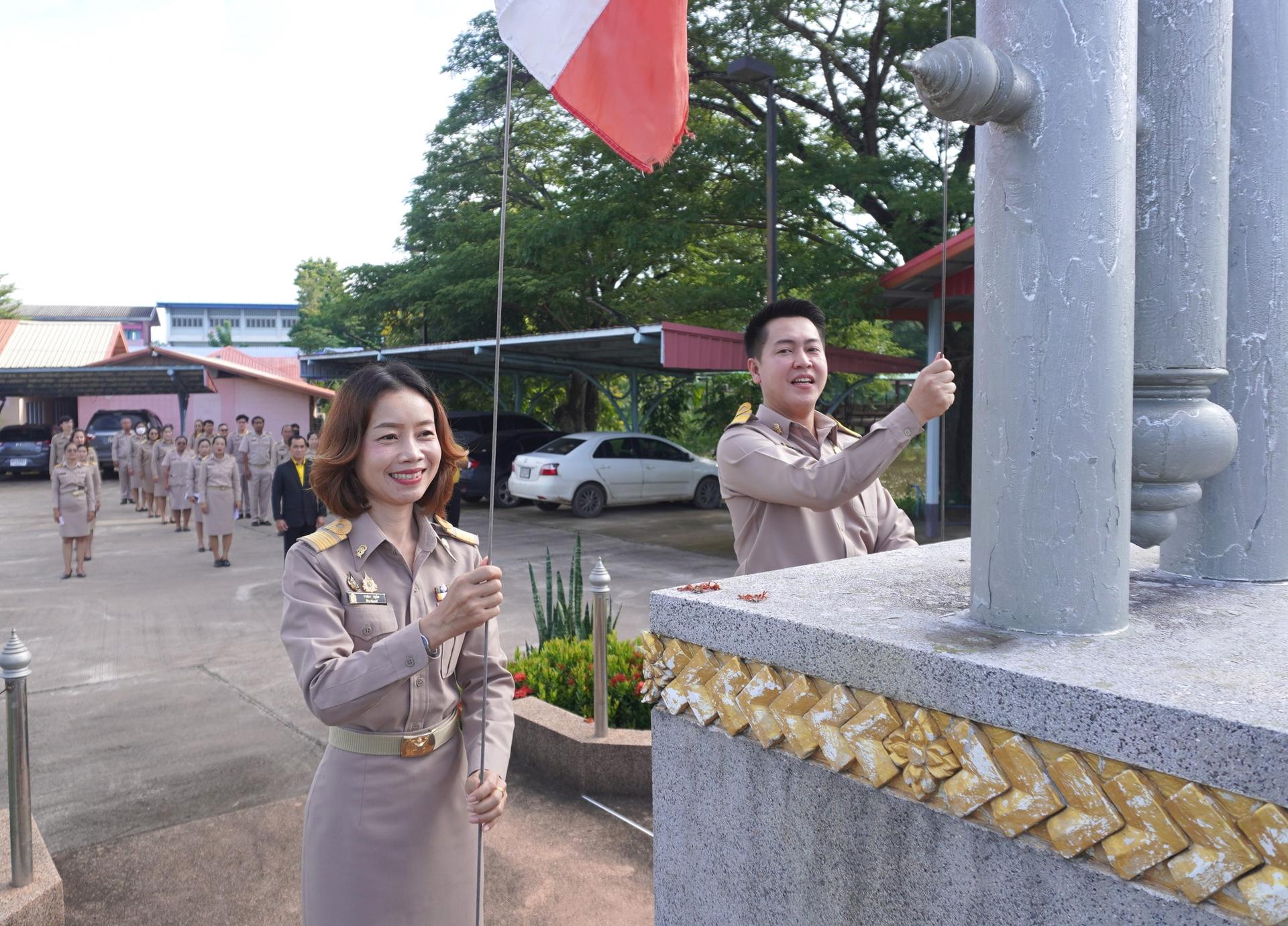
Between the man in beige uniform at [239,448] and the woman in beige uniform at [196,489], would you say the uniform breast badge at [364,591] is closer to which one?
the woman in beige uniform at [196,489]

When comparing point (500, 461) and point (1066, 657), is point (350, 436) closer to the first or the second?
point (1066, 657)

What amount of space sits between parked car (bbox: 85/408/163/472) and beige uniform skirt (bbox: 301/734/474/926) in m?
30.5

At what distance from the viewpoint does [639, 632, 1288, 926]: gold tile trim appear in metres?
1.17

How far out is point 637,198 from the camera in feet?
51.0

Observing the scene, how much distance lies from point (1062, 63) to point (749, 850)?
144cm

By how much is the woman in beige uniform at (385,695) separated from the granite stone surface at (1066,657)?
0.59 m

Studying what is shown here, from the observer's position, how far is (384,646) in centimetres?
203

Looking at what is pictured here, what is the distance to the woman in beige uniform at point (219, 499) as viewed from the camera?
1262cm

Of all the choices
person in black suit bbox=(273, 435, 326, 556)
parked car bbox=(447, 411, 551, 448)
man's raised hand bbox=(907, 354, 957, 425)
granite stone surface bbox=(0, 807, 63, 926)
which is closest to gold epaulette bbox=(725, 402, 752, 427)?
man's raised hand bbox=(907, 354, 957, 425)

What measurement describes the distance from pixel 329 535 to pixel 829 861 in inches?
51.0

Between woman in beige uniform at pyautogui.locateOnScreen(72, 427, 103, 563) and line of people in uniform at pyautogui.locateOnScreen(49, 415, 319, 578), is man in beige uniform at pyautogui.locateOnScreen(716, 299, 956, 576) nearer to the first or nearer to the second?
line of people in uniform at pyautogui.locateOnScreen(49, 415, 319, 578)

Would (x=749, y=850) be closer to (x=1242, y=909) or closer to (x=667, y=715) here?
(x=667, y=715)

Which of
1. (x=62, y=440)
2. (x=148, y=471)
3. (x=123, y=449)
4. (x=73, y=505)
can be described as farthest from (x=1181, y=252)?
(x=62, y=440)

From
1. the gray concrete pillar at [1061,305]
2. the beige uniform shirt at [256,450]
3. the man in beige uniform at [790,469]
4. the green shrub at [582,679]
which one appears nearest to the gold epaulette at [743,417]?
the man in beige uniform at [790,469]
